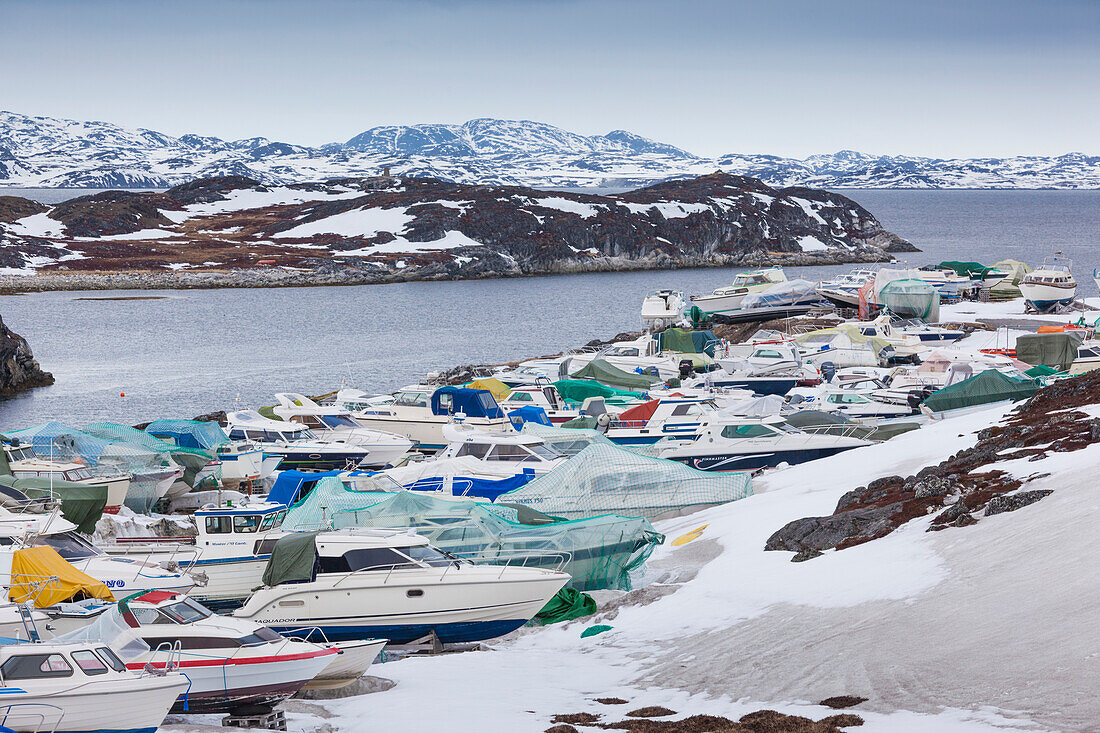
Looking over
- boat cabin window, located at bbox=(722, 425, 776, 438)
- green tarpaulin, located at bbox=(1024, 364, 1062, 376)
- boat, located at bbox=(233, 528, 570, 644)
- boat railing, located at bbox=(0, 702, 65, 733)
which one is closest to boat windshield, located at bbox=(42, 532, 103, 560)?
boat, located at bbox=(233, 528, 570, 644)

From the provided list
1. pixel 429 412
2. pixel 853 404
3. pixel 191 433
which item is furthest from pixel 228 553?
pixel 853 404

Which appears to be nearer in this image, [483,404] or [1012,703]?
[1012,703]

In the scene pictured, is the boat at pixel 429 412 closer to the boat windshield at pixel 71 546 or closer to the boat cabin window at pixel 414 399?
the boat cabin window at pixel 414 399

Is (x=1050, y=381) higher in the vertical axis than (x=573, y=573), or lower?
higher

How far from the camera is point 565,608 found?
1720 cm

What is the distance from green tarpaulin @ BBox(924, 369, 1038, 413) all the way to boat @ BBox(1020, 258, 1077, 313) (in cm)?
3019

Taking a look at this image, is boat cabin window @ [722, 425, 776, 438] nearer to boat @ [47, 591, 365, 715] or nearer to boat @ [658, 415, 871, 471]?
boat @ [658, 415, 871, 471]

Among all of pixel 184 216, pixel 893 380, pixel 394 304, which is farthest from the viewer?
pixel 184 216

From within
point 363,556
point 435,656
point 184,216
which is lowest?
point 435,656

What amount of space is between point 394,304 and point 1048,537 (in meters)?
88.6

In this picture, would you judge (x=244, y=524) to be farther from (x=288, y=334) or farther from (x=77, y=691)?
(x=288, y=334)

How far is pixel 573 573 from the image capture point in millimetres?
18047

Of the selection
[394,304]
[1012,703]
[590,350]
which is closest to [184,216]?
[394,304]

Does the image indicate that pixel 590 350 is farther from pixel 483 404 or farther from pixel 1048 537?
pixel 1048 537
